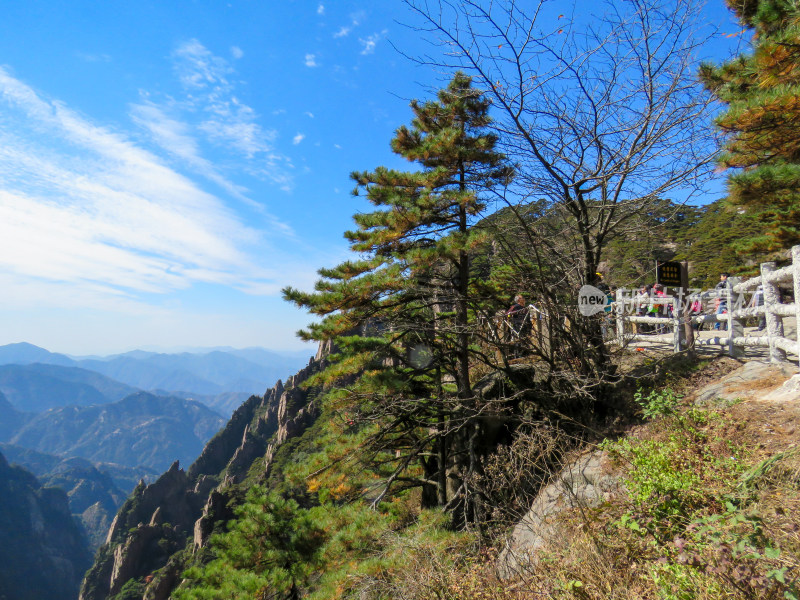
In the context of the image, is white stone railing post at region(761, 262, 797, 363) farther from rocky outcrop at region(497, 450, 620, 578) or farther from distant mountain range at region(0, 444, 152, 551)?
distant mountain range at region(0, 444, 152, 551)

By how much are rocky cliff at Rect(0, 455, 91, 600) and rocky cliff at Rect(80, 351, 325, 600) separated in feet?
113

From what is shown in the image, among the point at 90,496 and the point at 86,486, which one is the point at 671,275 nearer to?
the point at 86,486

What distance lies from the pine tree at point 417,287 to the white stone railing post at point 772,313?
12.5 ft

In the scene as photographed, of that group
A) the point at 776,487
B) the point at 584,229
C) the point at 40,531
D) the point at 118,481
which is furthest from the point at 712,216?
the point at 118,481

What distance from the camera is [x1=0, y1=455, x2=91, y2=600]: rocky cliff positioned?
251 feet

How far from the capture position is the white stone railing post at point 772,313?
16.6ft

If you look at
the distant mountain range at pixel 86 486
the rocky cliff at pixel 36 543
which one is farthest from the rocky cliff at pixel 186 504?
the distant mountain range at pixel 86 486

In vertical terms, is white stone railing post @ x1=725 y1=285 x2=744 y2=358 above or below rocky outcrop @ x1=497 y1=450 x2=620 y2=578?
above

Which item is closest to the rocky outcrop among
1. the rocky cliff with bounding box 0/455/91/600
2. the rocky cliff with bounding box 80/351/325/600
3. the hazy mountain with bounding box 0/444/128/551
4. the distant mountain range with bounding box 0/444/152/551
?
the rocky cliff with bounding box 80/351/325/600

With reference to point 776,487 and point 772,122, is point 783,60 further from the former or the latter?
point 776,487

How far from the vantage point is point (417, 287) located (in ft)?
24.9

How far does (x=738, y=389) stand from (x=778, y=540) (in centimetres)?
313

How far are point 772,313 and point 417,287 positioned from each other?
16.7 ft

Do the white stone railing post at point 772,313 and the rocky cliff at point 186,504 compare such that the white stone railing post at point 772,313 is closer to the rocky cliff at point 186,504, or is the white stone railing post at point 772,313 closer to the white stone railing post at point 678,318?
the white stone railing post at point 678,318
